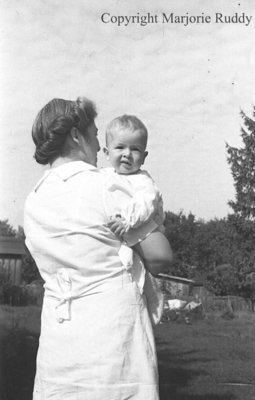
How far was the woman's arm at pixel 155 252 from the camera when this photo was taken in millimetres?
1560

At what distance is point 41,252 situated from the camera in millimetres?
1654

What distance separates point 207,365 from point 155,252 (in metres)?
7.54

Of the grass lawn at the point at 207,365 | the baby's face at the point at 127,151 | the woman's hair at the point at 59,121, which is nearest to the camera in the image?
the woman's hair at the point at 59,121

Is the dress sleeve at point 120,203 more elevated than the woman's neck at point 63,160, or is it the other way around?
the woman's neck at point 63,160

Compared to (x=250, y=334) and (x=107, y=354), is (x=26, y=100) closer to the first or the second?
(x=107, y=354)

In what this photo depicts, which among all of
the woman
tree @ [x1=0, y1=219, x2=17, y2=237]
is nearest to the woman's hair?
the woman

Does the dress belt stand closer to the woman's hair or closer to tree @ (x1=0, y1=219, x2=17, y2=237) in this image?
the woman's hair

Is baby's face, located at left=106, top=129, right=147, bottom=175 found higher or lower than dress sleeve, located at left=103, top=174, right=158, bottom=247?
higher

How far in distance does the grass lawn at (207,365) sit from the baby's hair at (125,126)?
179 inches

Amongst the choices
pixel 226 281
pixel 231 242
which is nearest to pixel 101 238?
pixel 231 242

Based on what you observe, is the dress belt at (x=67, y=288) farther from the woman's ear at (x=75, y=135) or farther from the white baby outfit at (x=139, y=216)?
the woman's ear at (x=75, y=135)

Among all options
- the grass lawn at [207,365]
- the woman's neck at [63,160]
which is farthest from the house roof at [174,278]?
the woman's neck at [63,160]

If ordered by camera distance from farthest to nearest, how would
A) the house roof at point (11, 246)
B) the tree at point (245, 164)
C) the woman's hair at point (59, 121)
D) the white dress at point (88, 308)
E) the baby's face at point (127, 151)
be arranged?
the tree at point (245, 164), the house roof at point (11, 246), the baby's face at point (127, 151), the woman's hair at point (59, 121), the white dress at point (88, 308)

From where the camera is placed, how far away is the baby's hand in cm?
154
